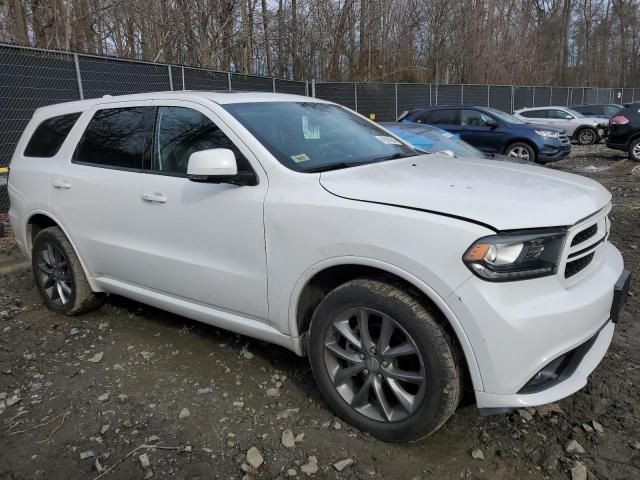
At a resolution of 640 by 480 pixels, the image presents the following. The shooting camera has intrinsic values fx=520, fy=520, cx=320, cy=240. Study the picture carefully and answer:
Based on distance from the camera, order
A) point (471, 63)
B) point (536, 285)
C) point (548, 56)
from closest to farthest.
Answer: point (536, 285), point (471, 63), point (548, 56)

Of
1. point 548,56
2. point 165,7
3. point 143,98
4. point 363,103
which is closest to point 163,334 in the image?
point 143,98

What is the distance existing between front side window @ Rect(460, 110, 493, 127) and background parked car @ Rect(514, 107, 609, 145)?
6.15 m

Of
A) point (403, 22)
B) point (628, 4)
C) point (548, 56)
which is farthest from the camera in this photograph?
point (628, 4)

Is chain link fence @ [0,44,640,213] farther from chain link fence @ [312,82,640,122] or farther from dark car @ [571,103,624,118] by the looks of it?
dark car @ [571,103,624,118]

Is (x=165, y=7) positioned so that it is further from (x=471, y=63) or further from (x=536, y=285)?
(x=471, y=63)

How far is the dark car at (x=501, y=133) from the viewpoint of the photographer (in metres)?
12.5

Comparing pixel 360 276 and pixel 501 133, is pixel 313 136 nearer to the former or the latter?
Answer: pixel 360 276

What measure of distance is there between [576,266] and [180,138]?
2.38 m

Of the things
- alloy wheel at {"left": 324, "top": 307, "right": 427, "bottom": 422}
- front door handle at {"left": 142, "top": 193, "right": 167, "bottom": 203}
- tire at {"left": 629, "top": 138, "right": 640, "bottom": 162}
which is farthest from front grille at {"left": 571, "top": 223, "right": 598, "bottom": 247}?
tire at {"left": 629, "top": 138, "right": 640, "bottom": 162}

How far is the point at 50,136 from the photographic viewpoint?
424 cm

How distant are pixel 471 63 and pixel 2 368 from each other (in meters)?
30.5

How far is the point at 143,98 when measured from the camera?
3580 millimetres

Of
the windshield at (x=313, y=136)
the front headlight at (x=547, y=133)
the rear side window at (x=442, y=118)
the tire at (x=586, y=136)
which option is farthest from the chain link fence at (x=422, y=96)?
the windshield at (x=313, y=136)

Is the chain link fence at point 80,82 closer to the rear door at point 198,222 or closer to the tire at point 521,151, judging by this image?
the rear door at point 198,222
